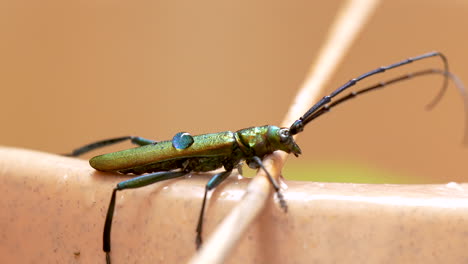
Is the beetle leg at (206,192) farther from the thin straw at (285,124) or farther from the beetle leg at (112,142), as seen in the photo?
the beetle leg at (112,142)

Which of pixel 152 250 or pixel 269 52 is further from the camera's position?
pixel 269 52

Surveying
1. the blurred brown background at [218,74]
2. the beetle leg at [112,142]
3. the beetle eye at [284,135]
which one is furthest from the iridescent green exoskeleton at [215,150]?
the blurred brown background at [218,74]

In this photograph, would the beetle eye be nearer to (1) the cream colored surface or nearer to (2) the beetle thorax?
(2) the beetle thorax

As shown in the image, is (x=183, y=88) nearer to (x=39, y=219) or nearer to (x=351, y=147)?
(x=351, y=147)

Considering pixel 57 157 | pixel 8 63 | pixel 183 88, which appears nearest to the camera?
pixel 57 157

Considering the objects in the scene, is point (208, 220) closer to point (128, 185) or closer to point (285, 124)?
point (128, 185)

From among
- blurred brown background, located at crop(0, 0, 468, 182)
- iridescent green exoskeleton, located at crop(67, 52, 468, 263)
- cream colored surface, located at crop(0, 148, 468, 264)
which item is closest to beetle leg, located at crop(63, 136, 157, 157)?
iridescent green exoskeleton, located at crop(67, 52, 468, 263)

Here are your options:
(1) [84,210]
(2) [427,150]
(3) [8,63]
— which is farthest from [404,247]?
(3) [8,63]
